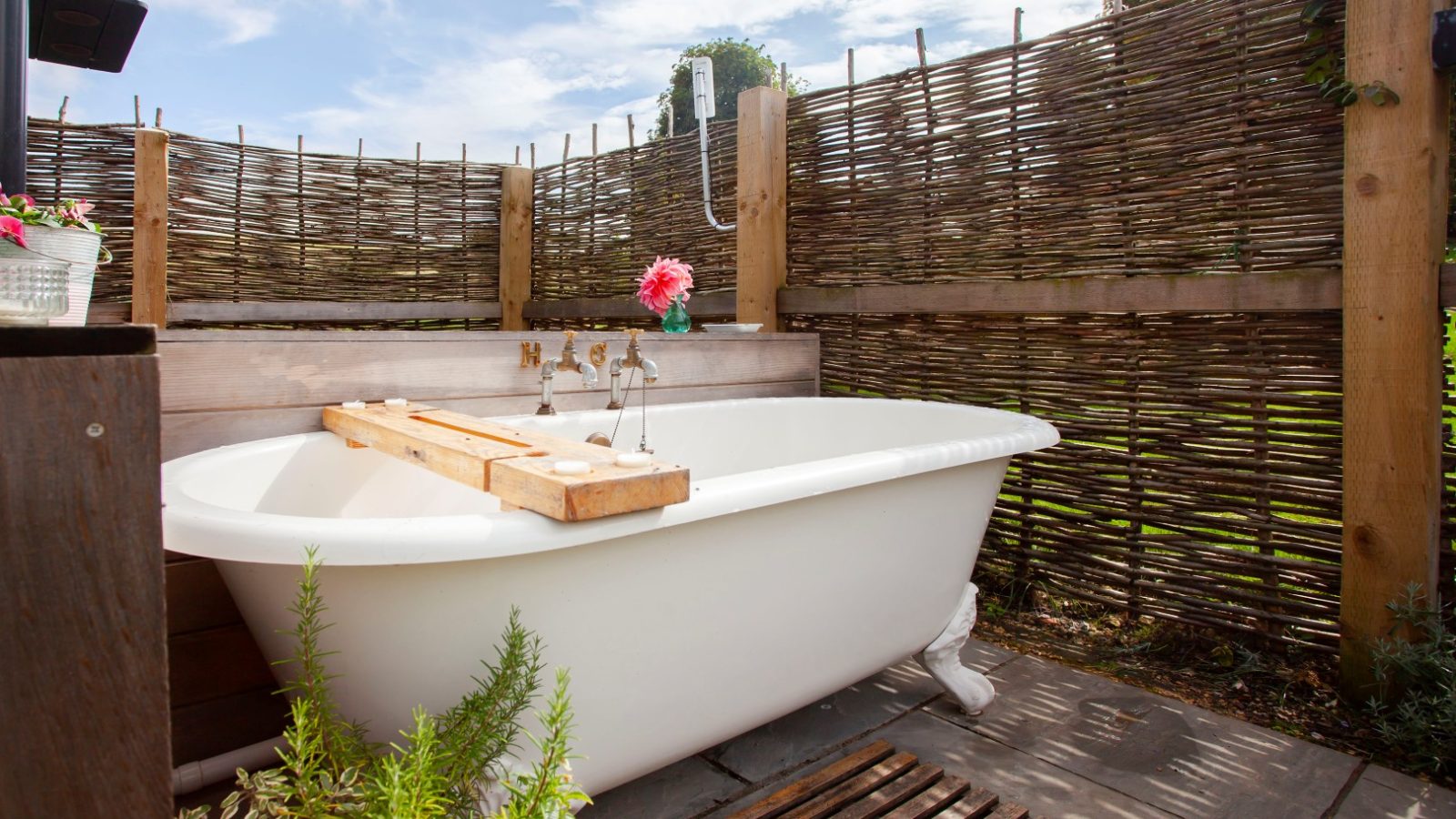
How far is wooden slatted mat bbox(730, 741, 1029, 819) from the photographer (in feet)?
5.05

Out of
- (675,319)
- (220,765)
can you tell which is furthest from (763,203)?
(220,765)

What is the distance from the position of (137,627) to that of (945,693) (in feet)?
6.25

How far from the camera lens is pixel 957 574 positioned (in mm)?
1936

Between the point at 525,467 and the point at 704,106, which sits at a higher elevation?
the point at 704,106

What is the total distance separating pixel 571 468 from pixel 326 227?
3190 millimetres

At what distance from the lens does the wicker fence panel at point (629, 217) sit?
344cm

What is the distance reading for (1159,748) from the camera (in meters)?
1.83

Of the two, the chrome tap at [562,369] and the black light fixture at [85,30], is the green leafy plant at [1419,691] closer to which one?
the chrome tap at [562,369]

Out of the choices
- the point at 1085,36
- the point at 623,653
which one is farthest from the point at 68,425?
the point at 1085,36

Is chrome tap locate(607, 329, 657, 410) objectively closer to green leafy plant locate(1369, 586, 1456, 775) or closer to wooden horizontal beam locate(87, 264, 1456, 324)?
wooden horizontal beam locate(87, 264, 1456, 324)

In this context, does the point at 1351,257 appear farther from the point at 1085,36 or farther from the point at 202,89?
the point at 202,89

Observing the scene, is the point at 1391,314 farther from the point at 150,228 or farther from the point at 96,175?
the point at 96,175

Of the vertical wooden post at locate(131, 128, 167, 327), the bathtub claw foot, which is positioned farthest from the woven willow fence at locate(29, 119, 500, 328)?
the bathtub claw foot

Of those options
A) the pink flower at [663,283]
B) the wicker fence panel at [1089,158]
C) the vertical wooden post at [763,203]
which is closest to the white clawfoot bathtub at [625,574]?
the pink flower at [663,283]
